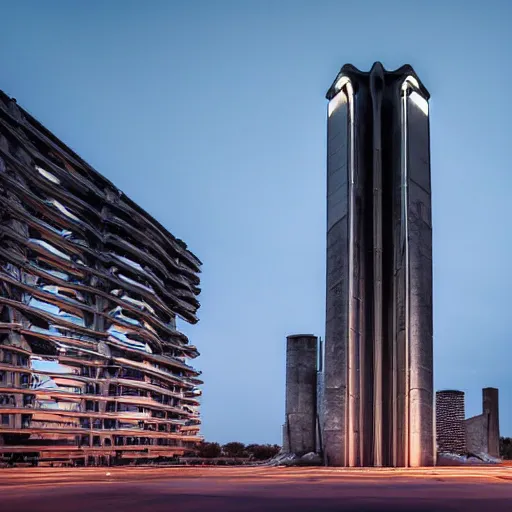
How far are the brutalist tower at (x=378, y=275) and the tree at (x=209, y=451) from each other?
14.9 metres

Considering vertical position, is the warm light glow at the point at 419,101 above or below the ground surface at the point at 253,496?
above

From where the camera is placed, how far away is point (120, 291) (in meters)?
19.3

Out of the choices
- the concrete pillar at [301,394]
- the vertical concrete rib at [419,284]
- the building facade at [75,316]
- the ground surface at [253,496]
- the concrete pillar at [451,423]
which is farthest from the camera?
the concrete pillar at [451,423]

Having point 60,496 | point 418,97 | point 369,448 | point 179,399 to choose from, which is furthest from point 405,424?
point 179,399

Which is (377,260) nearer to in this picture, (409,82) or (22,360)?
(409,82)

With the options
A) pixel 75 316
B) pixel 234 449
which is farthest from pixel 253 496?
pixel 234 449

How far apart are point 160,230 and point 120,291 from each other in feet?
15.2

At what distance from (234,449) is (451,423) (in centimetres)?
1401

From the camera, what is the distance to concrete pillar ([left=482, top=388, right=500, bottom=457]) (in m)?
19.7

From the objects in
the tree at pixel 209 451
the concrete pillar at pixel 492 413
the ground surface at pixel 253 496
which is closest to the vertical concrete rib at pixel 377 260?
the ground surface at pixel 253 496

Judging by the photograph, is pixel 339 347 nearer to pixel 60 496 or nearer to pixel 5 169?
pixel 5 169

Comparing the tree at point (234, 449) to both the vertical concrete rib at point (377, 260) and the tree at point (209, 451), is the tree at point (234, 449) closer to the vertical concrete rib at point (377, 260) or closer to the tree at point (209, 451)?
the tree at point (209, 451)

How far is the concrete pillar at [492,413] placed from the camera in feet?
64.5

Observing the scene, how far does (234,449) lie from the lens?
28406 mm
